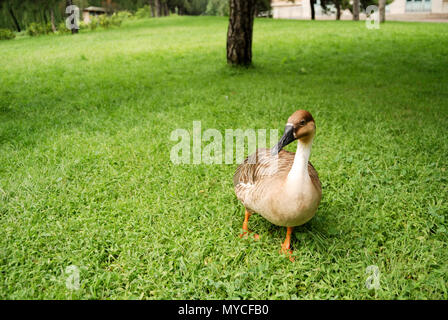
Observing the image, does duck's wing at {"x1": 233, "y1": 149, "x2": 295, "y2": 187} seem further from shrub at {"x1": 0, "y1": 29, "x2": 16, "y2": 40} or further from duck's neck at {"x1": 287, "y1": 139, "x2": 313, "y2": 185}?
shrub at {"x1": 0, "y1": 29, "x2": 16, "y2": 40}

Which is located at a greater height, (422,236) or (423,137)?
(423,137)

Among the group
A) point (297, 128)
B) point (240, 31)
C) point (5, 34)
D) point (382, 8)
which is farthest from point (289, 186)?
point (5, 34)

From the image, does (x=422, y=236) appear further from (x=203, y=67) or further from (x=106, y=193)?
(x=203, y=67)

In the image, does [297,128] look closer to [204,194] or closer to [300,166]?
[300,166]

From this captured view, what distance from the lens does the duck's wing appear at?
272cm

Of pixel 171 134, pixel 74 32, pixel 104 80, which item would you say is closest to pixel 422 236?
pixel 171 134

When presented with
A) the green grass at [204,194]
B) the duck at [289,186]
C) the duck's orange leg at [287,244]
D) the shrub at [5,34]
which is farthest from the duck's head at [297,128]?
the shrub at [5,34]

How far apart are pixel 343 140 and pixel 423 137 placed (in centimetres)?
117

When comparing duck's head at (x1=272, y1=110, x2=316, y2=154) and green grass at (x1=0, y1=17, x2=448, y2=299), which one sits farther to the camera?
green grass at (x1=0, y1=17, x2=448, y2=299)

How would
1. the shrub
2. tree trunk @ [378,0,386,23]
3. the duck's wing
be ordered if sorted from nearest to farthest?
the duck's wing
the shrub
tree trunk @ [378,0,386,23]

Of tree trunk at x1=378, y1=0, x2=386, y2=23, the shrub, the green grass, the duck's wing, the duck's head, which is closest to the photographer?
the duck's head

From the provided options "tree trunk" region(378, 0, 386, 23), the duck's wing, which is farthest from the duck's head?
"tree trunk" region(378, 0, 386, 23)

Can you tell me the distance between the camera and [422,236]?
2.93 meters

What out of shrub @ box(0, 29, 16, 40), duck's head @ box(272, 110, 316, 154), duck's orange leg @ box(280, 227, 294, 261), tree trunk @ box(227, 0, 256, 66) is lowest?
duck's orange leg @ box(280, 227, 294, 261)
